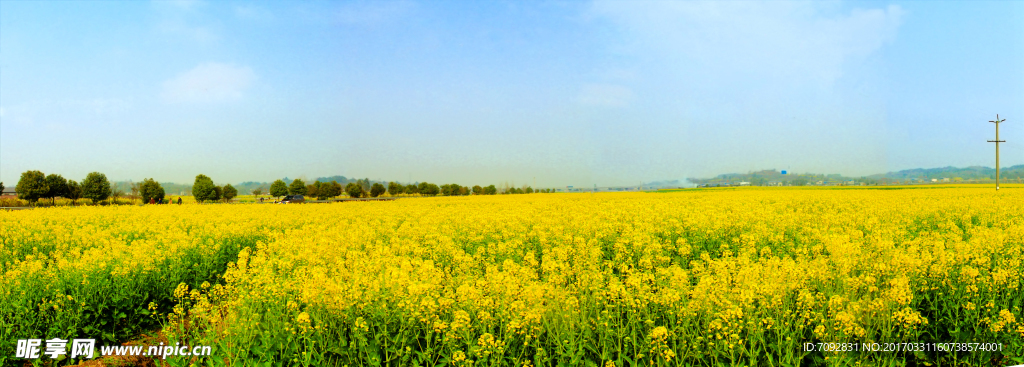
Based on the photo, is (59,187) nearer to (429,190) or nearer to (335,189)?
(335,189)

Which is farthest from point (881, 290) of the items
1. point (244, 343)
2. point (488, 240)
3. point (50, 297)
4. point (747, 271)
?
point (50, 297)

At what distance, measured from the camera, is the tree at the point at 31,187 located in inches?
2638

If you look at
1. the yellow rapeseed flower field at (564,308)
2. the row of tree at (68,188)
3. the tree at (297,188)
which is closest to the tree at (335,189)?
the tree at (297,188)

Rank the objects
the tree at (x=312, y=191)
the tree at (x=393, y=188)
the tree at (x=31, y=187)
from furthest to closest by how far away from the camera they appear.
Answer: the tree at (x=393, y=188), the tree at (x=312, y=191), the tree at (x=31, y=187)

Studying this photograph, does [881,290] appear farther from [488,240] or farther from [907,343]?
[488,240]

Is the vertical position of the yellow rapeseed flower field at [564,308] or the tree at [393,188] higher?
the tree at [393,188]

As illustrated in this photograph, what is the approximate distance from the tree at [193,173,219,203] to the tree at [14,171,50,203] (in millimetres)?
17612

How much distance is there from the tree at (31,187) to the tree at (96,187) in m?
4.35

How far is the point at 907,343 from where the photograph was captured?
5215 mm

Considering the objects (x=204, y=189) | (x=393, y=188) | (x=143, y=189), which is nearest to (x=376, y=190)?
(x=393, y=188)

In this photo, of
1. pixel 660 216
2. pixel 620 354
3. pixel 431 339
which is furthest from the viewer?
pixel 660 216

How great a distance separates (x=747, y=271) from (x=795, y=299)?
0.56 meters

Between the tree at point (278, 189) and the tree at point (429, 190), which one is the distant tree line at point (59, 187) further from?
the tree at point (429, 190)

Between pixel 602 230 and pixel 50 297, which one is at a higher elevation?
pixel 602 230
